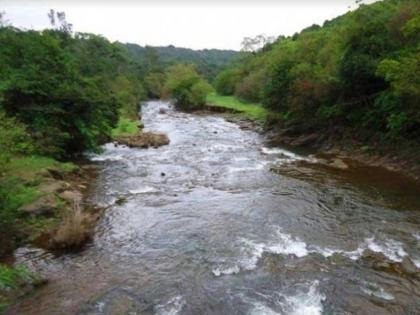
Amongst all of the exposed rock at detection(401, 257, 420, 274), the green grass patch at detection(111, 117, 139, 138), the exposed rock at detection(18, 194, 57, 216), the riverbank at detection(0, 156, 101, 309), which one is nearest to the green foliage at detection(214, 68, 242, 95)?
the green grass patch at detection(111, 117, 139, 138)

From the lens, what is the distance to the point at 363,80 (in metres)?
31.6

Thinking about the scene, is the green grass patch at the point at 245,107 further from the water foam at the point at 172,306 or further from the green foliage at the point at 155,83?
the water foam at the point at 172,306

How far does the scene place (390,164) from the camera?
2788 cm

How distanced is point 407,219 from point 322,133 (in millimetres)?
19117

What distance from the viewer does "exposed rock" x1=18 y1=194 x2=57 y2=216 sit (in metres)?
17.0

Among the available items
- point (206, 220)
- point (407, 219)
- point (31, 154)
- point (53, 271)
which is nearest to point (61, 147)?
point (31, 154)

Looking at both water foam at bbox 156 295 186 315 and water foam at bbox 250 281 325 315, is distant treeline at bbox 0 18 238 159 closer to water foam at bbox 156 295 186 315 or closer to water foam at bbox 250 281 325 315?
water foam at bbox 156 295 186 315

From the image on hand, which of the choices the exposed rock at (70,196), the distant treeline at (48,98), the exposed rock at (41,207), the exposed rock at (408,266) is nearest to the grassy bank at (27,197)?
the exposed rock at (41,207)

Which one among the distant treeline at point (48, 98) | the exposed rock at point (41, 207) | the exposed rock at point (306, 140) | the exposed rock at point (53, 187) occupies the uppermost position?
the distant treeline at point (48, 98)

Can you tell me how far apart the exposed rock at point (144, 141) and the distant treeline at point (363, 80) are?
40.7ft

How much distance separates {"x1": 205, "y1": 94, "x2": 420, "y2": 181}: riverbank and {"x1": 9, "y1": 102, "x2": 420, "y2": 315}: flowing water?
1.68 m

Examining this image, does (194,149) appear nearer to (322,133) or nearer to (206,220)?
(322,133)

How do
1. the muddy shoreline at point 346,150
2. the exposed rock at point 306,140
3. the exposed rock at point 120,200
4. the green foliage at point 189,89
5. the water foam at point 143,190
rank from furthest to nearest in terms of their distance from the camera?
the green foliage at point 189,89 → the exposed rock at point 306,140 → the muddy shoreline at point 346,150 → the water foam at point 143,190 → the exposed rock at point 120,200

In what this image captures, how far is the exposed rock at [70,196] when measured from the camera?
19375 millimetres
